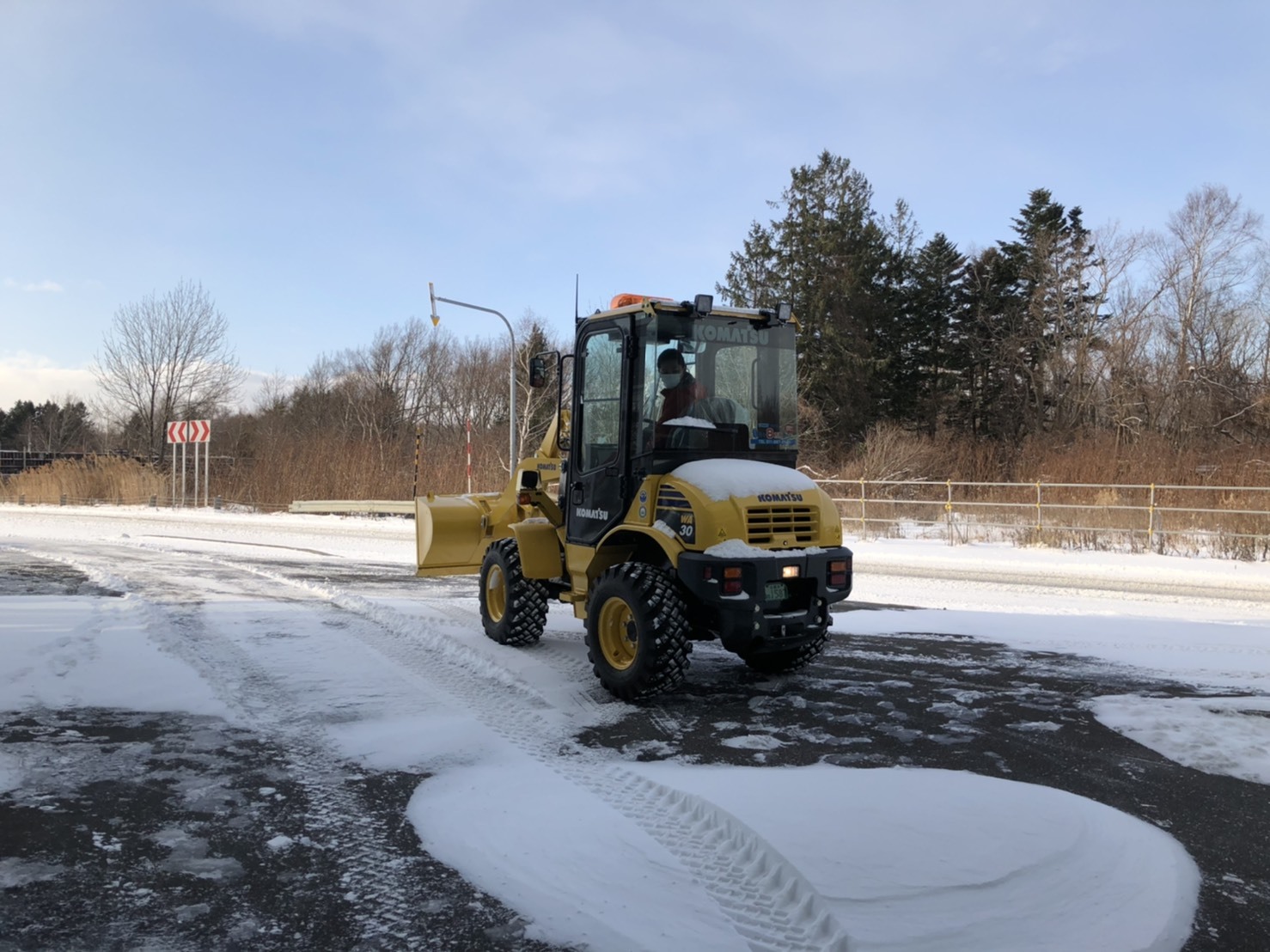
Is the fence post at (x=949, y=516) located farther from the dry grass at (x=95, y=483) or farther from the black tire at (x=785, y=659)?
the dry grass at (x=95, y=483)

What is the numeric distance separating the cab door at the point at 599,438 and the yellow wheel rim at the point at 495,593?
1.17 metres

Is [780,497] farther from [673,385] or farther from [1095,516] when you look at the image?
[1095,516]

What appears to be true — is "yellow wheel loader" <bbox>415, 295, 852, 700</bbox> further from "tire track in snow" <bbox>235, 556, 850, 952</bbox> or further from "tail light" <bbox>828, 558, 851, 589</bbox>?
"tire track in snow" <bbox>235, 556, 850, 952</bbox>

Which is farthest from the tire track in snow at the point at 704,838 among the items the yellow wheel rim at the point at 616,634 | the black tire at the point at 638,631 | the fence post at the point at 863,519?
the fence post at the point at 863,519

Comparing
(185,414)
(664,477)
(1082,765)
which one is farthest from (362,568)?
(185,414)

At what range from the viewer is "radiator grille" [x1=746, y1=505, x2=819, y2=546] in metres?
6.27

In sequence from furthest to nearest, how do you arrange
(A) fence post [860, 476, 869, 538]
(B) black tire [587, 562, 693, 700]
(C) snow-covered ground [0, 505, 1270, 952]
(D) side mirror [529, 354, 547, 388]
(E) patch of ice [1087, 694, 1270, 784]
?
(A) fence post [860, 476, 869, 538] → (D) side mirror [529, 354, 547, 388] → (B) black tire [587, 562, 693, 700] → (E) patch of ice [1087, 694, 1270, 784] → (C) snow-covered ground [0, 505, 1270, 952]

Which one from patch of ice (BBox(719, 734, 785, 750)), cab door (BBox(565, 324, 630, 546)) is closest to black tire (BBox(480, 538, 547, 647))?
cab door (BBox(565, 324, 630, 546))

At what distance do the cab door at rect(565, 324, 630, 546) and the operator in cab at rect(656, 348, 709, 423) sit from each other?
271mm

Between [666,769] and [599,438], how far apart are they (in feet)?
9.62

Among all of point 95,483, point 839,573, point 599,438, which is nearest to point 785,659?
point 839,573

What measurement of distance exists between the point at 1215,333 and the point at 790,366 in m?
35.4

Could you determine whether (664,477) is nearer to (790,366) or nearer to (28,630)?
(790,366)

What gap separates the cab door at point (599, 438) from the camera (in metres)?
6.91
